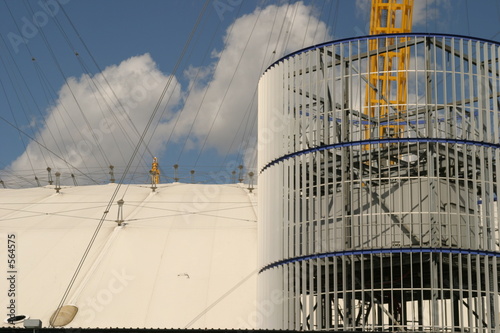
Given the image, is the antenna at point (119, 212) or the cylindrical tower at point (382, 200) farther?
the antenna at point (119, 212)

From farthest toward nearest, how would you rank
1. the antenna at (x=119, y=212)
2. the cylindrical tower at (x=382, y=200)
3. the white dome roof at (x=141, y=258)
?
1. the antenna at (x=119, y=212)
2. the white dome roof at (x=141, y=258)
3. the cylindrical tower at (x=382, y=200)

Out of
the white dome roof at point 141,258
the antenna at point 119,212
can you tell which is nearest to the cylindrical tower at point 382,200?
the white dome roof at point 141,258

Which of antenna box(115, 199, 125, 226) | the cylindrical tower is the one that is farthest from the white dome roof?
the cylindrical tower

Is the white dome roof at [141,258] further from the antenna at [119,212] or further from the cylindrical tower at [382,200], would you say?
the cylindrical tower at [382,200]

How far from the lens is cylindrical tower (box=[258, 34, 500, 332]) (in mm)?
48344

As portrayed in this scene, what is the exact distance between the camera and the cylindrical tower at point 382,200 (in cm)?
4834

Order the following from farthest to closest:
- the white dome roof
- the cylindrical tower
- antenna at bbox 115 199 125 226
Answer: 1. antenna at bbox 115 199 125 226
2. the white dome roof
3. the cylindrical tower

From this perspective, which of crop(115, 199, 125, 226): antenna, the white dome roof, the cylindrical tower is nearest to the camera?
the cylindrical tower

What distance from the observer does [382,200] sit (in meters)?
49.6

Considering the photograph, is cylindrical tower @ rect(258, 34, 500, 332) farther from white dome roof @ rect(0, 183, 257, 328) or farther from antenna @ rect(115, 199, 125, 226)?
antenna @ rect(115, 199, 125, 226)

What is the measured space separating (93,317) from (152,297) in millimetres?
4339

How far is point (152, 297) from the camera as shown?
65.1m

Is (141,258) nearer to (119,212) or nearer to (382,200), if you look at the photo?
(119,212)

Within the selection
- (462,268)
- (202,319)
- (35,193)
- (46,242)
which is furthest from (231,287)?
(35,193)
